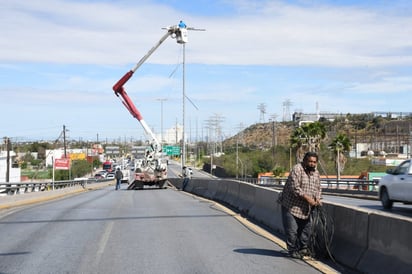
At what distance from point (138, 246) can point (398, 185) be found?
11.7 meters

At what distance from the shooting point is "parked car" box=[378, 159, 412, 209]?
20.3 metres

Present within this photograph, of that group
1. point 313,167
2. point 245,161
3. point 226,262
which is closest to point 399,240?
point 313,167

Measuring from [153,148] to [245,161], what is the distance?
57.6 meters

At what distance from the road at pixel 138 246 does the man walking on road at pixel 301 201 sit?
357 mm

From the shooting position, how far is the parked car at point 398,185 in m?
20.3

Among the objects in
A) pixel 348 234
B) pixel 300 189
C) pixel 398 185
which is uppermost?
pixel 300 189

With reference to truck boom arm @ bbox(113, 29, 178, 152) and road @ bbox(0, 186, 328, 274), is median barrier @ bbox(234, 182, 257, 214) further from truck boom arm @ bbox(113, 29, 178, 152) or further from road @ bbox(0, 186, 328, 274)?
truck boom arm @ bbox(113, 29, 178, 152)

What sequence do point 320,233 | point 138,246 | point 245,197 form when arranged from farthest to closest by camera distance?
point 245,197, point 138,246, point 320,233

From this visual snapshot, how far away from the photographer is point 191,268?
9797 mm

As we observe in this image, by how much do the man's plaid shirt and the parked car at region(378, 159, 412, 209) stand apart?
35.7 feet

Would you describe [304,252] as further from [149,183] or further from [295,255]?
[149,183]

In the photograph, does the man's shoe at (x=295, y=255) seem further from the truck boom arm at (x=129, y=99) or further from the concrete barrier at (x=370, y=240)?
the truck boom arm at (x=129, y=99)

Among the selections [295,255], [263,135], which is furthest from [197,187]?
[263,135]

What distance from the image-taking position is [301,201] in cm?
1043
